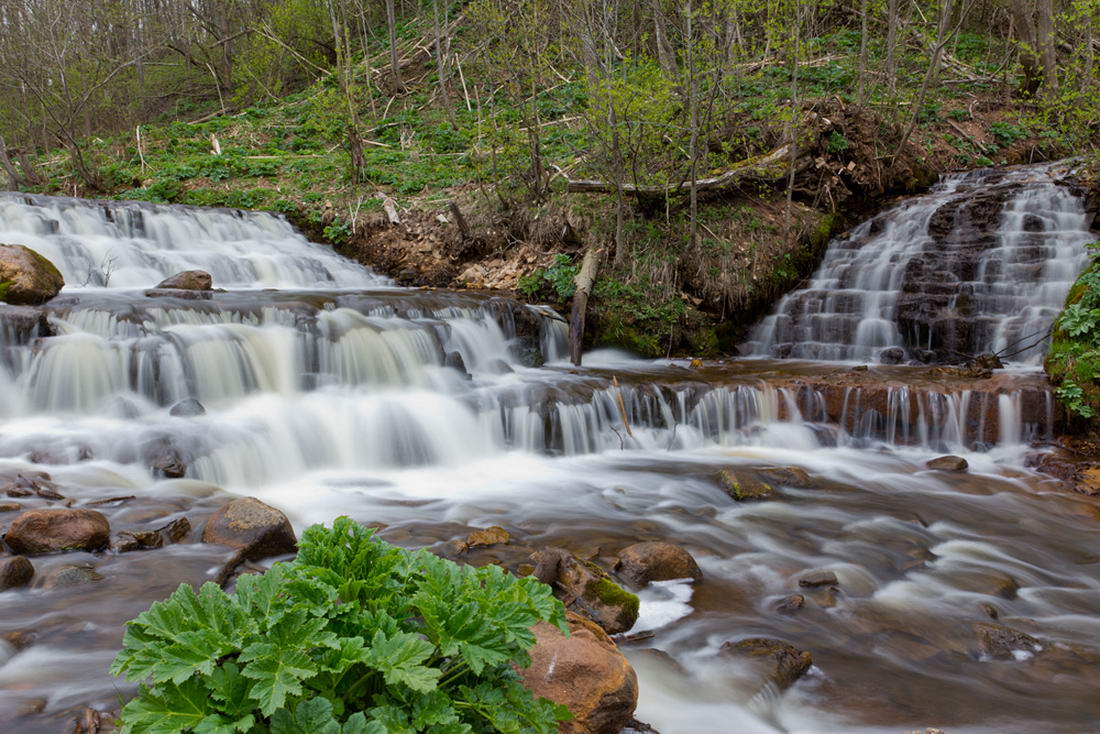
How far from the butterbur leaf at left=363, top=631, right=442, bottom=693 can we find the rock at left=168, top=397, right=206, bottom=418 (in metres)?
6.07

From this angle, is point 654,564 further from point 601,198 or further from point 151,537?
point 601,198

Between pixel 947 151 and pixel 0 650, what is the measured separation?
18466 mm

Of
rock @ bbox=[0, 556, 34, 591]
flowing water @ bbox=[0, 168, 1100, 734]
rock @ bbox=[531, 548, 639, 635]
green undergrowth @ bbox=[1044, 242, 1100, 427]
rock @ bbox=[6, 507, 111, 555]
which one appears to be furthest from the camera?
green undergrowth @ bbox=[1044, 242, 1100, 427]

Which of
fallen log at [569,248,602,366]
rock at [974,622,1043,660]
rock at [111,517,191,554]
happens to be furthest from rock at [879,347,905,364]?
rock at [111,517,191,554]

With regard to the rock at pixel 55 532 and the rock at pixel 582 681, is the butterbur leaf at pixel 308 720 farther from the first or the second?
the rock at pixel 55 532

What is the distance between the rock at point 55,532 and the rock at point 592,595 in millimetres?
2763

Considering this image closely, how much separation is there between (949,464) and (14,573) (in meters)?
8.17

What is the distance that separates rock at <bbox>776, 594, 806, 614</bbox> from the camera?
4.39 metres

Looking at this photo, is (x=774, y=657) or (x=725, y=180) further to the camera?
(x=725, y=180)

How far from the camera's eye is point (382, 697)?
1961mm

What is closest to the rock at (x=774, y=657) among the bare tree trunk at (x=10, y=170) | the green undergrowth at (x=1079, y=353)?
the green undergrowth at (x=1079, y=353)

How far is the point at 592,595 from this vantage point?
A: 395cm

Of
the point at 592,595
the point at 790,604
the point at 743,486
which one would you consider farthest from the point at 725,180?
the point at 592,595

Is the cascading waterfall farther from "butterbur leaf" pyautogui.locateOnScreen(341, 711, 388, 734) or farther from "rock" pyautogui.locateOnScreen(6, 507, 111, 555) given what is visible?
"butterbur leaf" pyautogui.locateOnScreen(341, 711, 388, 734)
